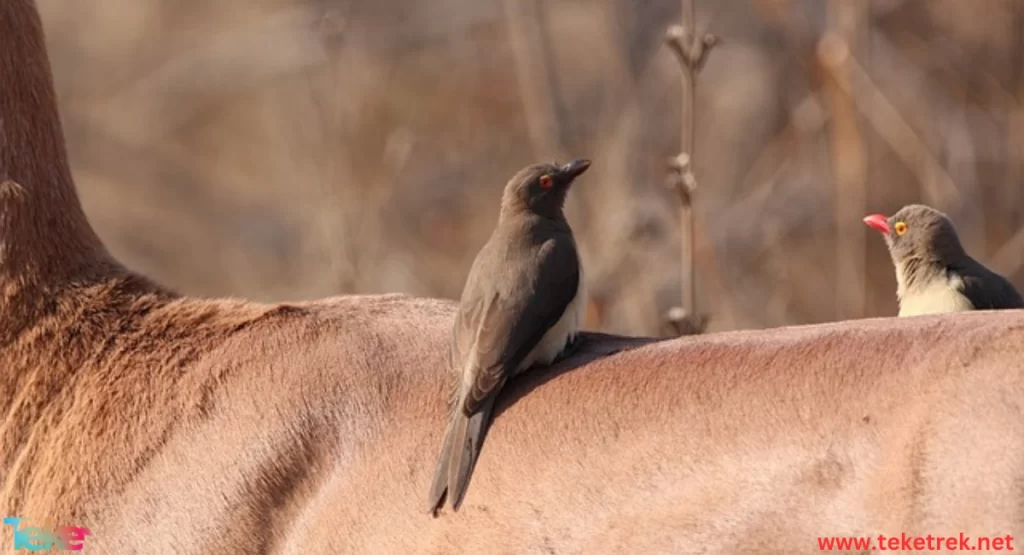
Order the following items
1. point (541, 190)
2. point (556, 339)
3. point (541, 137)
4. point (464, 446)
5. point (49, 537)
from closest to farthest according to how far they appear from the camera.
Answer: point (464, 446)
point (556, 339)
point (49, 537)
point (541, 190)
point (541, 137)

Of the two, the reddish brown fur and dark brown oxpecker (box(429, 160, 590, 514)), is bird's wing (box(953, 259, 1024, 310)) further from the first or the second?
dark brown oxpecker (box(429, 160, 590, 514))

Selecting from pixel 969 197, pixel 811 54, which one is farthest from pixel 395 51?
pixel 969 197

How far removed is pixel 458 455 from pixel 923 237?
3.87ft

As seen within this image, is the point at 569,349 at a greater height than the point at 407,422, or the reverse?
the point at 569,349

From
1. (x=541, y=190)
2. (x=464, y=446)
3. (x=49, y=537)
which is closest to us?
(x=464, y=446)

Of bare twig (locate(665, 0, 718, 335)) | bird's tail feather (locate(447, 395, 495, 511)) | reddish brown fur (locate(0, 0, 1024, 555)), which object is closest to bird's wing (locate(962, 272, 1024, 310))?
reddish brown fur (locate(0, 0, 1024, 555))

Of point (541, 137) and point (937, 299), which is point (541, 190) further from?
point (541, 137)

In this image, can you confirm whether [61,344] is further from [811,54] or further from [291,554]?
[811,54]

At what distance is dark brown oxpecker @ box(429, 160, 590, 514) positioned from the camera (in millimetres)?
2994

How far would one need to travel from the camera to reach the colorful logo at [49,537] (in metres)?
3.31

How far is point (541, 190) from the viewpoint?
3469 millimetres

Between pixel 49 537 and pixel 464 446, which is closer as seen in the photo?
pixel 464 446

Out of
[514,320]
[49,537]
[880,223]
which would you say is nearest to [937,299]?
[880,223]

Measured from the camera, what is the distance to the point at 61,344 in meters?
3.64
